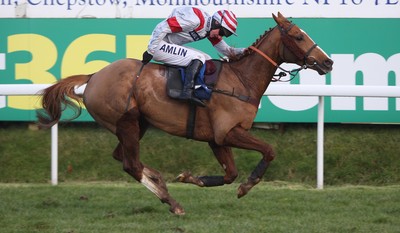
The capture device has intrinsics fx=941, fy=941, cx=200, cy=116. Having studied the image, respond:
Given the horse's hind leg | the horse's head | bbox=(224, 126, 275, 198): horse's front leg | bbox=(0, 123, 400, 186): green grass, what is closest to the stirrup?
bbox=(224, 126, 275, 198): horse's front leg

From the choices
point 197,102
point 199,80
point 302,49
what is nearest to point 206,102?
point 197,102

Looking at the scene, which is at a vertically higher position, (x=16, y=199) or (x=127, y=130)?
(x=127, y=130)

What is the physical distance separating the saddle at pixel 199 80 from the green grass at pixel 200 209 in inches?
39.3

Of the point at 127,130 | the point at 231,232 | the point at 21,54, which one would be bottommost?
the point at 231,232

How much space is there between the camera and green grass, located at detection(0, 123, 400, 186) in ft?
31.9

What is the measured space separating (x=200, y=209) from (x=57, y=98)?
1.63 m

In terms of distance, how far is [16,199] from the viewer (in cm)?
858

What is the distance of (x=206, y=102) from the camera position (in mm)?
7883

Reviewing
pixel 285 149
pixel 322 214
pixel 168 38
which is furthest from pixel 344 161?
pixel 168 38

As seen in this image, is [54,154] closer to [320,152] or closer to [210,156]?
[210,156]

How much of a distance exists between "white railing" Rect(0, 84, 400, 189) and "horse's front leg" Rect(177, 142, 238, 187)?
1386 millimetres

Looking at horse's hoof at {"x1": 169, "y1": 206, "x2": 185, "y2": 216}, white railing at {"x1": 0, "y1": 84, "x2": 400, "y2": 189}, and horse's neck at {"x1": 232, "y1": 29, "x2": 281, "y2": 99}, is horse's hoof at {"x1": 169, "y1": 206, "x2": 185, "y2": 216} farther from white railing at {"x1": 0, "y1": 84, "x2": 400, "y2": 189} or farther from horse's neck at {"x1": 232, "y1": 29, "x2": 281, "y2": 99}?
white railing at {"x1": 0, "y1": 84, "x2": 400, "y2": 189}

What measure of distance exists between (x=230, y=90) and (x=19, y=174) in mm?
3049

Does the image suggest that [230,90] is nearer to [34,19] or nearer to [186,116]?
[186,116]
